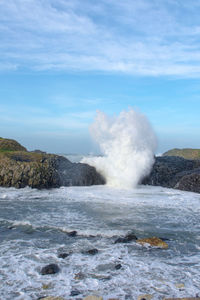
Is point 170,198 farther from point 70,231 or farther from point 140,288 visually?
point 140,288

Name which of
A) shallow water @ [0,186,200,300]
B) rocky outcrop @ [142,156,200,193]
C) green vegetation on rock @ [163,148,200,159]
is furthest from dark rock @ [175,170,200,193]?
green vegetation on rock @ [163,148,200,159]

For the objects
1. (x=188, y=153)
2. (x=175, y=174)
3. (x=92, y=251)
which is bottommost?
(x=92, y=251)

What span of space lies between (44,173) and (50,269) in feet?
52.0

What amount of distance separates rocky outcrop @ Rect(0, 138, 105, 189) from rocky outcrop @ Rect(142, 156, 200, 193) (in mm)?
4789

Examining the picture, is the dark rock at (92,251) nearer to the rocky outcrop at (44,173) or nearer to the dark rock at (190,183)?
the rocky outcrop at (44,173)

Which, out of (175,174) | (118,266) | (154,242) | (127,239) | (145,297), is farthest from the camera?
(175,174)

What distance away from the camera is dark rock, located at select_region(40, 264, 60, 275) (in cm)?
677

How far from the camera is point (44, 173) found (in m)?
22.3

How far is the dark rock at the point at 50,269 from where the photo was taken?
677 centimetres

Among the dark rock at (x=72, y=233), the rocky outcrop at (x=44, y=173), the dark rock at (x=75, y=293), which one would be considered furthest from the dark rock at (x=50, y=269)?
the rocky outcrop at (x=44, y=173)

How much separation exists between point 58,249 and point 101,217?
4.25 m

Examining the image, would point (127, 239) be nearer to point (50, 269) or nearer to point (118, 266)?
point (118, 266)

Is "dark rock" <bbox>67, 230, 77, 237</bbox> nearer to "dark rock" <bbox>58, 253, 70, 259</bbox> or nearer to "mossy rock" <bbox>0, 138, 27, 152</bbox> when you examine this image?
"dark rock" <bbox>58, 253, 70, 259</bbox>

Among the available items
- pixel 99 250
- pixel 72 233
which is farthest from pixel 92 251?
pixel 72 233
